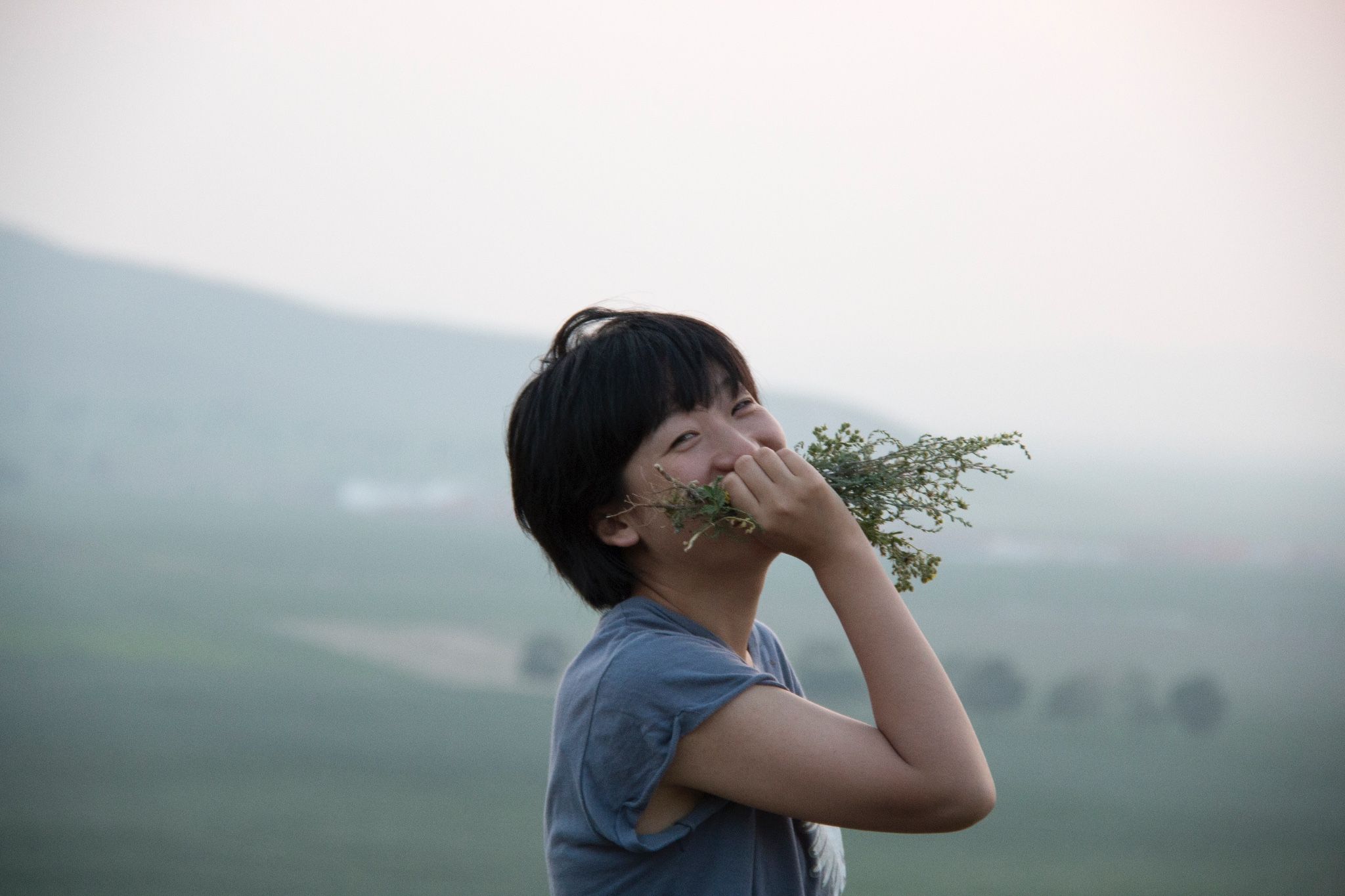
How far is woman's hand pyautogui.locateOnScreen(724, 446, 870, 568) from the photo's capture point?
0.85 metres

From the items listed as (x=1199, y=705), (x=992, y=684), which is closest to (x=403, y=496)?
(x=992, y=684)

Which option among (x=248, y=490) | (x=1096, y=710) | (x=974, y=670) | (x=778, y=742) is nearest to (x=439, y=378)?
(x=248, y=490)

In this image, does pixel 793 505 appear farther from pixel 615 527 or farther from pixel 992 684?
pixel 992 684

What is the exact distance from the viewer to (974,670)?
4.15m

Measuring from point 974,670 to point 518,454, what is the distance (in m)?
3.52

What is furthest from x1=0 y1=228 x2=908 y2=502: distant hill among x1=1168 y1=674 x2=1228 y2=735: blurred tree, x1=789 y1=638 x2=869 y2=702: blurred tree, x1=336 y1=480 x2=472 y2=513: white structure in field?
x1=1168 y1=674 x2=1228 y2=735: blurred tree

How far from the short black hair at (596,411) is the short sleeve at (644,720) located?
0.57 ft

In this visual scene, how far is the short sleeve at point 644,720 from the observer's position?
2.70 ft

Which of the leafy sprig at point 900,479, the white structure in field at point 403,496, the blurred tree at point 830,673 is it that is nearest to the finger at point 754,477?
the leafy sprig at point 900,479

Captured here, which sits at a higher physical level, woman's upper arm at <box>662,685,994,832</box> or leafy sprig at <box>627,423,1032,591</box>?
leafy sprig at <box>627,423,1032,591</box>

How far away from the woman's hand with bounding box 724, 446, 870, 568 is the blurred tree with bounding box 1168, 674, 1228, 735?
391cm

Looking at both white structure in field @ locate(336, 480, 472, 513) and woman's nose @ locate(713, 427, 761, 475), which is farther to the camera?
white structure in field @ locate(336, 480, 472, 513)

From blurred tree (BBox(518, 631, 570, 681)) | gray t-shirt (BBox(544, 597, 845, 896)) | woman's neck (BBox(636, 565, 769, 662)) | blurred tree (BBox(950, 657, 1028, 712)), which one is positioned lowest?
blurred tree (BBox(518, 631, 570, 681))

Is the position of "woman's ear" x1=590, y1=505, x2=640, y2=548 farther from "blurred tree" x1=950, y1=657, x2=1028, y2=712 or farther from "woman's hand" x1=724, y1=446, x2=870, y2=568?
"blurred tree" x1=950, y1=657, x2=1028, y2=712
